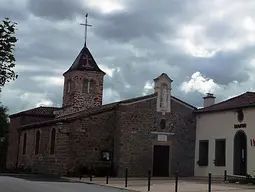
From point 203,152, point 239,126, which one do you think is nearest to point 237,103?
point 239,126

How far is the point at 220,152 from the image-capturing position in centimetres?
3297

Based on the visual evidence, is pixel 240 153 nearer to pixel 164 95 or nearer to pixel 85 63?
pixel 164 95

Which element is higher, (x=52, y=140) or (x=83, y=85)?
(x=83, y=85)

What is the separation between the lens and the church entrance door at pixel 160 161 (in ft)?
113

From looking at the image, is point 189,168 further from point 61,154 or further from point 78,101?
point 78,101

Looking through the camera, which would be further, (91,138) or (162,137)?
(162,137)

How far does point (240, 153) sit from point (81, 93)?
20.3 m

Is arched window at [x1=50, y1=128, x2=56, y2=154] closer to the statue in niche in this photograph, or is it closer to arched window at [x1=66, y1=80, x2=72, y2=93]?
the statue in niche

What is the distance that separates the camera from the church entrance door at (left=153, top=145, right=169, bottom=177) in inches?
1361

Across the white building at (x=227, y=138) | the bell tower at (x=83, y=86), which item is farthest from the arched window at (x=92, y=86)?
the white building at (x=227, y=138)

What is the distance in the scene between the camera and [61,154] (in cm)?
3331

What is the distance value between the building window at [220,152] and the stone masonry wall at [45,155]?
33.9 ft

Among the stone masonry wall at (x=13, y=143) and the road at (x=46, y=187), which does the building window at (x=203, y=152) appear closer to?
the road at (x=46, y=187)

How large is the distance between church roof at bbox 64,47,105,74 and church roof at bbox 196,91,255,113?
15836mm
